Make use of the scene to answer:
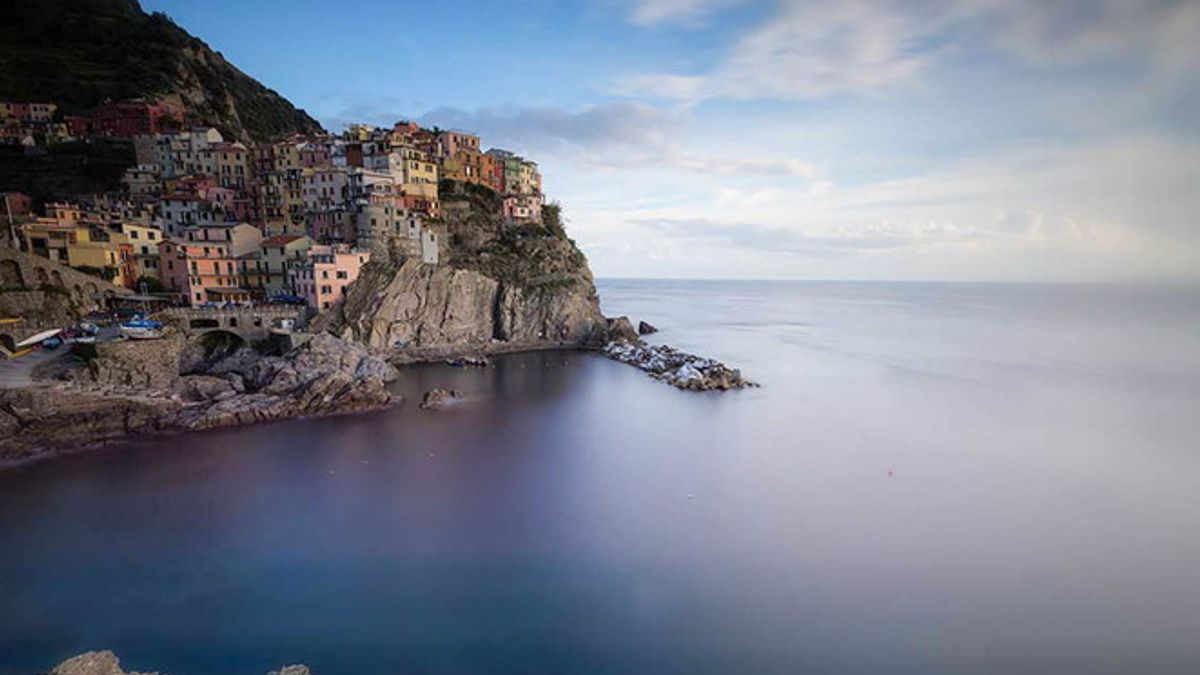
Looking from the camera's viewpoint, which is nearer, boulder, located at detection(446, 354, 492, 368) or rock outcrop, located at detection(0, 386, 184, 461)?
rock outcrop, located at detection(0, 386, 184, 461)

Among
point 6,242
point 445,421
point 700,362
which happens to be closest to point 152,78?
point 6,242

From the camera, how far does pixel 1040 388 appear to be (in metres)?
29.4

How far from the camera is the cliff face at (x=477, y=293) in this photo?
30.8 metres

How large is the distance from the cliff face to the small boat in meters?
7.54

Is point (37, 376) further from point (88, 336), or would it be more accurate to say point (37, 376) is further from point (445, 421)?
point (445, 421)

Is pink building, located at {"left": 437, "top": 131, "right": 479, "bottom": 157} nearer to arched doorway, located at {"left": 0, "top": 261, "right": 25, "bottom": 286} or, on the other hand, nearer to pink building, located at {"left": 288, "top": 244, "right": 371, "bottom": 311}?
pink building, located at {"left": 288, "top": 244, "right": 371, "bottom": 311}

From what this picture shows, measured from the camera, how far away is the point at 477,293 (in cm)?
3588

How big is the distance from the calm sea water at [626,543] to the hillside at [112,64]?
4290 centimetres

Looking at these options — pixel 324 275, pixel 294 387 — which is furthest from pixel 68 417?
pixel 324 275

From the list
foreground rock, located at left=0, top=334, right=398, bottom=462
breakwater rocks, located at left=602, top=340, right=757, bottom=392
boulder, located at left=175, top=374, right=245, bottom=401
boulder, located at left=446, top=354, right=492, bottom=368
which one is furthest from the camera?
→ boulder, located at left=446, top=354, right=492, bottom=368

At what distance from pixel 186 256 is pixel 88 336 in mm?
7647

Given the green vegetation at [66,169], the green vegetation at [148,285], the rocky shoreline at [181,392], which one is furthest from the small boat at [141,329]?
the green vegetation at [66,169]

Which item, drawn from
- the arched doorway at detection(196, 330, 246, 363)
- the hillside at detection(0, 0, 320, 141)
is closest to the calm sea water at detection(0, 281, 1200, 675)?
the arched doorway at detection(196, 330, 246, 363)

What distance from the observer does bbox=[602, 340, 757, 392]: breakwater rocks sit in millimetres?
28520
